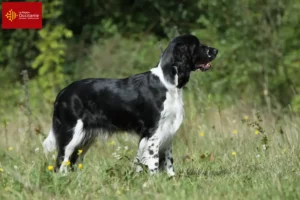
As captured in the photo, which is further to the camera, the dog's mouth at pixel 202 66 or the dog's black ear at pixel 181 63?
the dog's mouth at pixel 202 66

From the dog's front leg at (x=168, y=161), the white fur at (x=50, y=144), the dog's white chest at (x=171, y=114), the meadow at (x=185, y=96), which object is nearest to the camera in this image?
the meadow at (x=185, y=96)

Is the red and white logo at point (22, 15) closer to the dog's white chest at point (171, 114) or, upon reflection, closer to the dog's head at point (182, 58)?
the dog's head at point (182, 58)

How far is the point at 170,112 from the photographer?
20.2ft

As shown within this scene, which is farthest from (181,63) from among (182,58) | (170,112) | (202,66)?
(170,112)

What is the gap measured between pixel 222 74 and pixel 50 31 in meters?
4.32

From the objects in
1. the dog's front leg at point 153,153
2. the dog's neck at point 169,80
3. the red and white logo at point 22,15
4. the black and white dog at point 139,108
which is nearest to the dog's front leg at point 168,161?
the black and white dog at point 139,108

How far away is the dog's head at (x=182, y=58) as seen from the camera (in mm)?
6199

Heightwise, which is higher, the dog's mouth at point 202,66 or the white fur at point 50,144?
the dog's mouth at point 202,66

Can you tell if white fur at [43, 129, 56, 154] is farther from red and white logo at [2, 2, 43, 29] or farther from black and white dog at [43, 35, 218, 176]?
red and white logo at [2, 2, 43, 29]

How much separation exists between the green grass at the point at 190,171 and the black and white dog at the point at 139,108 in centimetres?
23

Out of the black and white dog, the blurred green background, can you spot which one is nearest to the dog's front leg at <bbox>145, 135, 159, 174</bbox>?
the black and white dog

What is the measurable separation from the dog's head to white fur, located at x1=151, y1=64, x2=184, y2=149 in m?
0.06

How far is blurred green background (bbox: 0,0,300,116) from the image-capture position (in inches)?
492

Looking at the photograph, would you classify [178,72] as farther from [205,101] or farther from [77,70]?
[77,70]
